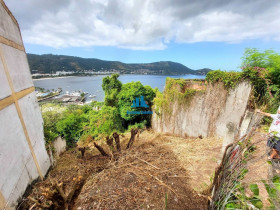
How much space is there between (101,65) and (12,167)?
449ft

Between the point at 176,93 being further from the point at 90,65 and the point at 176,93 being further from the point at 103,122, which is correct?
the point at 90,65

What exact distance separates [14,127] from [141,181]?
306 cm

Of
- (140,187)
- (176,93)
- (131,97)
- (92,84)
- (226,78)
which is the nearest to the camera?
(140,187)

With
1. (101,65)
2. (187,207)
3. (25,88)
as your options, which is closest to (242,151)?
(187,207)

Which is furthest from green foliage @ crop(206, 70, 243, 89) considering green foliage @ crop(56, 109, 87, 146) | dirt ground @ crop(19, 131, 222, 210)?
green foliage @ crop(56, 109, 87, 146)

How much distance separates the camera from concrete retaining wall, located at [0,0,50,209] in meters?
2.19

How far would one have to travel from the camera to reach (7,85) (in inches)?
101

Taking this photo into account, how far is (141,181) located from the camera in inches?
113

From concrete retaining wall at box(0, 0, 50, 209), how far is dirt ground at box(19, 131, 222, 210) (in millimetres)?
377

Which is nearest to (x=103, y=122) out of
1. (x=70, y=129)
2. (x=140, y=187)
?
(x=70, y=129)

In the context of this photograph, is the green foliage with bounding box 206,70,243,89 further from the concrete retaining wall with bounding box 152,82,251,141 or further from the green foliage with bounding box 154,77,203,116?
the green foliage with bounding box 154,77,203,116

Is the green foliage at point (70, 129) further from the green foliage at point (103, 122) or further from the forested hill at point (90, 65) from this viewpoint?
the forested hill at point (90, 65)

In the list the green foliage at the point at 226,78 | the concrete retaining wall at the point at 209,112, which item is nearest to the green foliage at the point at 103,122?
the concrete retaining wall at the point at 209,112

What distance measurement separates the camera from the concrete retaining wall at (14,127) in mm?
2193
